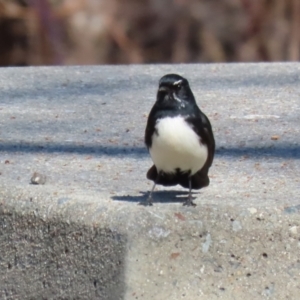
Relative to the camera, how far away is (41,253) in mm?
3871

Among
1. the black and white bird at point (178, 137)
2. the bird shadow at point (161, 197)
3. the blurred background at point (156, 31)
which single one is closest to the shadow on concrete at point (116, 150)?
the bird shadow at point (161, 197)

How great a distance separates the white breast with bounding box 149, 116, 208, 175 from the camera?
383 centimetres

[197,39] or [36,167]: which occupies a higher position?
[36,167]

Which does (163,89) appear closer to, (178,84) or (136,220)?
(178,84)

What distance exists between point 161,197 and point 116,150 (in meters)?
0.87

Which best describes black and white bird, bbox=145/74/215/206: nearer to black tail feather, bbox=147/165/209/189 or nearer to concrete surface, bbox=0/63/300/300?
black tail feather, bbox=147/165/209/189

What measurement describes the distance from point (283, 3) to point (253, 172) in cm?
670

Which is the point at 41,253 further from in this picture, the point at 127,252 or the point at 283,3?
the point at 283,3

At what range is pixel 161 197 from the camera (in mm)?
4070

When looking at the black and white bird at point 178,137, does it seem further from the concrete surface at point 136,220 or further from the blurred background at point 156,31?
the blurred background at point 156,31

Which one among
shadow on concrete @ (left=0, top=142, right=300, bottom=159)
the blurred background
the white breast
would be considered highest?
the white breast

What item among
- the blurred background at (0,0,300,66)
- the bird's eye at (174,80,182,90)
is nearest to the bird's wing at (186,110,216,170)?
the bird's eye at (174,80,182,90)

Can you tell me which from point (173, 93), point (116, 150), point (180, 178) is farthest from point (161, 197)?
point (116, 150)

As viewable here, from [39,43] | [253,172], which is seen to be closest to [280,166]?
[253,172]
